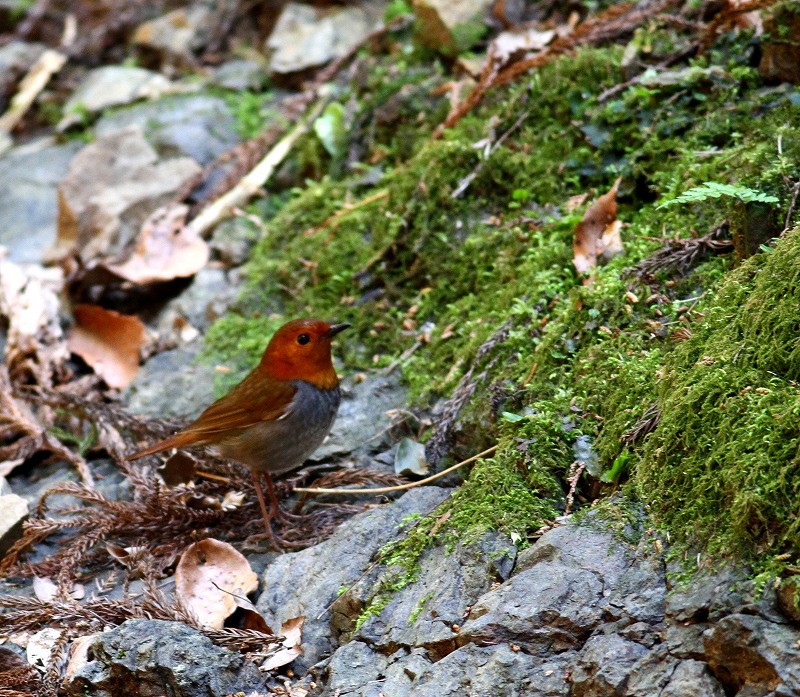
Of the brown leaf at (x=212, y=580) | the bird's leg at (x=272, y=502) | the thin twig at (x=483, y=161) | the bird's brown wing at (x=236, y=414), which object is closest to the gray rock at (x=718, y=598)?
the brown leaf at (x=212, y=580)

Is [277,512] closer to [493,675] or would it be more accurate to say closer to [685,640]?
[493,675]

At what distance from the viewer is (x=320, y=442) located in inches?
176

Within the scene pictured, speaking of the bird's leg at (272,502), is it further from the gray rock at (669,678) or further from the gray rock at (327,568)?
the gray rock at (669,678)

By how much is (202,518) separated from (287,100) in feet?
13.5

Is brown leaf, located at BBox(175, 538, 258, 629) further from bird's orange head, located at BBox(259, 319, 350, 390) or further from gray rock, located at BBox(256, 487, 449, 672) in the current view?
bird's orange head, located at BBox(259, 319, 350, 390)

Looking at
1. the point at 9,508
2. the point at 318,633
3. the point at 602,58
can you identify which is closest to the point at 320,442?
the point at 318,633

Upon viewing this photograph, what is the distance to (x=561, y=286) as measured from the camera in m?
4.27

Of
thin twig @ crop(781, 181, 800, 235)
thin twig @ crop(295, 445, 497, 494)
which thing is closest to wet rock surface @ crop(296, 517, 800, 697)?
thin twig @ crop(295, 445, 497, 494)

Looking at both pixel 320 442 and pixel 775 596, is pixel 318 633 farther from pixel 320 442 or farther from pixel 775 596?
pixel 775 596

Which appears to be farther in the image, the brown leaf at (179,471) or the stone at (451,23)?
the stone at (451,23)

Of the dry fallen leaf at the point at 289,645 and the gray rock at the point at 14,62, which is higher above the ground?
the gray rock at the point at 14,62

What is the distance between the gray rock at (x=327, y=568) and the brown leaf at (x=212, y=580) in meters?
0.11

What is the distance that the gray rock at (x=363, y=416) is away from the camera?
4605 mm

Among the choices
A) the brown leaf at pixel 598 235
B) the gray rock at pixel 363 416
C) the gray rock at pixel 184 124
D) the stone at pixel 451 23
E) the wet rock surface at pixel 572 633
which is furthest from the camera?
the gray rock at pixel 184 124
